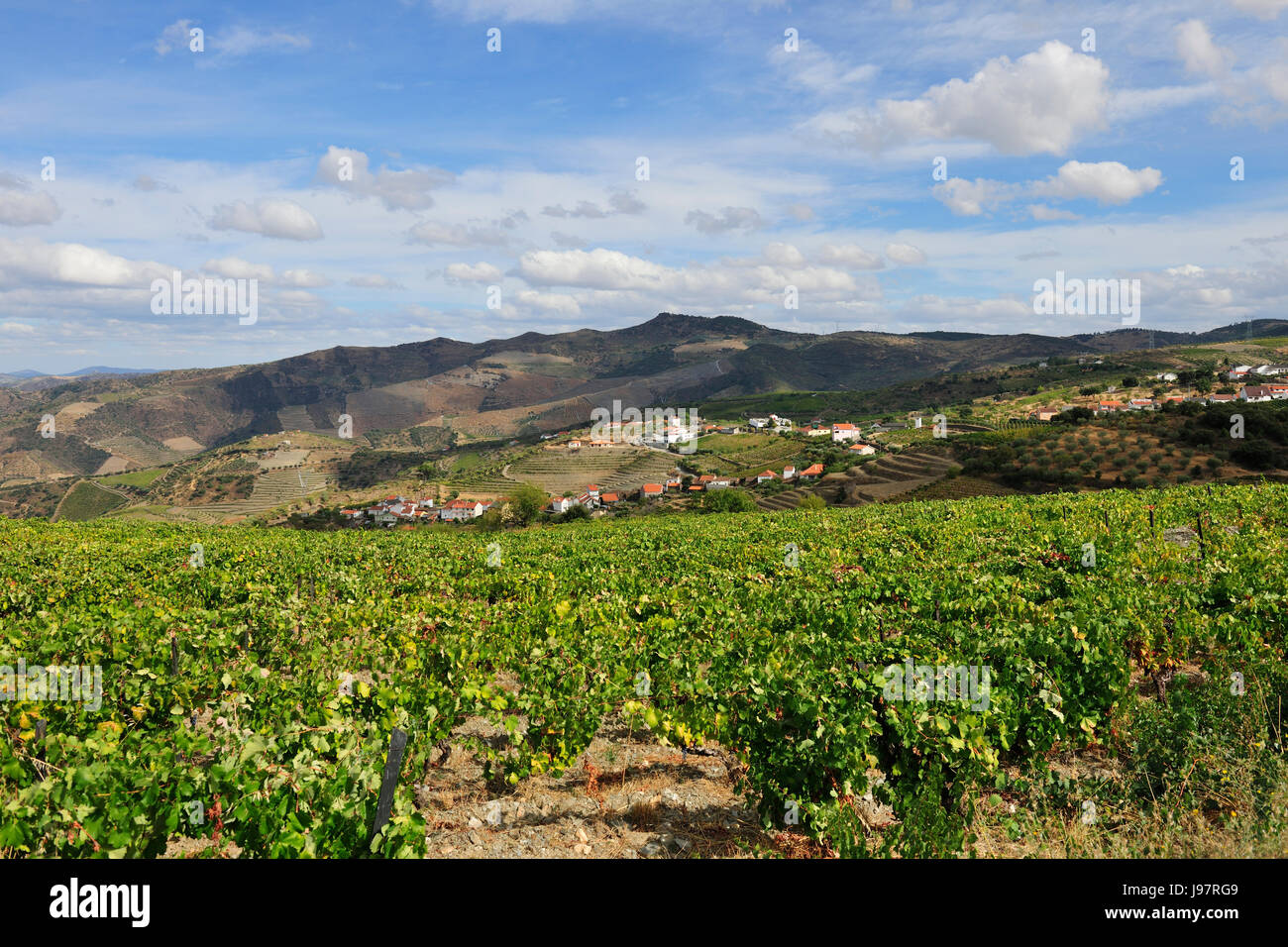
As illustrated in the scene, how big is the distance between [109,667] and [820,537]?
720 inches

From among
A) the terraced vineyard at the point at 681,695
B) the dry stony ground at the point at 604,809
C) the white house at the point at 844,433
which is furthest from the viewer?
the white house at the point at 844,433

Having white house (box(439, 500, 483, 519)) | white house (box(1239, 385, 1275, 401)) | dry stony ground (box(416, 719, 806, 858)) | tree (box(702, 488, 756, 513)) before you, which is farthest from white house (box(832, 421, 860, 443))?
dry stony ground (box(416, 719, 806, 858))

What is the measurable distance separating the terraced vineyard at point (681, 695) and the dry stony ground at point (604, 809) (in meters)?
0.24

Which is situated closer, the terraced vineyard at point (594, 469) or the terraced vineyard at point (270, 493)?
the terraced vineyard at point (594, 469)

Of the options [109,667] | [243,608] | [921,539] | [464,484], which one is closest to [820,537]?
[921,539]

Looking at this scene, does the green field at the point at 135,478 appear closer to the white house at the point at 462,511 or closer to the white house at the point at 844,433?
the white house at the point at 462,511

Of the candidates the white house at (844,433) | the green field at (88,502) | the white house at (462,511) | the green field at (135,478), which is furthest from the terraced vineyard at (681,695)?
the green field at (135,478)

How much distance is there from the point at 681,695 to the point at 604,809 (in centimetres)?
202

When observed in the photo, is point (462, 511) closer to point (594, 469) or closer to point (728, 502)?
point (594, 469)

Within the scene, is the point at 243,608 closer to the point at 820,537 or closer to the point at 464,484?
the point at 820,537

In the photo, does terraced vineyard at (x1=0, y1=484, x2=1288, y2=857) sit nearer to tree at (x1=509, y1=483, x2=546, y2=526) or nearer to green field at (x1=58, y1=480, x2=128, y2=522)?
tree at (x1=509, y1=483, x2=546, y2=526)

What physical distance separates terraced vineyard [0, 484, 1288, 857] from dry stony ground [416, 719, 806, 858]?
24 centimetres

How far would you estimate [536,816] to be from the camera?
7.37 metres

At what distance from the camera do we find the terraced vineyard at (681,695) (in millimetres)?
5371
